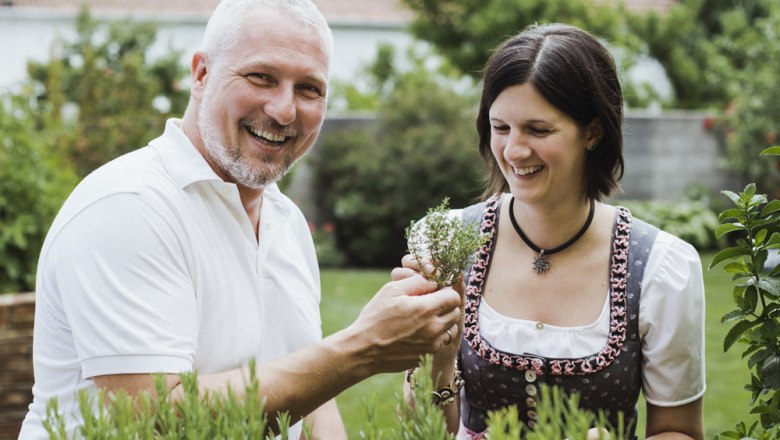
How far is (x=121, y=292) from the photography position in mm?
2205

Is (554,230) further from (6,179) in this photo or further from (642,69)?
(642,69)

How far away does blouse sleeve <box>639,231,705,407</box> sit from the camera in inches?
107

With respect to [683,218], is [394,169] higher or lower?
higher

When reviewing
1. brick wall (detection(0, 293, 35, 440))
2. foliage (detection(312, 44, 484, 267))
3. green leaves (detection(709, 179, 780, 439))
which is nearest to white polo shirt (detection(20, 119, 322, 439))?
green leaves (detection(709, 179, 780, 439))

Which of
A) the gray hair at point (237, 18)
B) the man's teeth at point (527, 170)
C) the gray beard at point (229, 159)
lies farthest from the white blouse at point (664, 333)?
the gray hair at point (237, 18)

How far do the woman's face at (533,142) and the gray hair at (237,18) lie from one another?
0.62 meters

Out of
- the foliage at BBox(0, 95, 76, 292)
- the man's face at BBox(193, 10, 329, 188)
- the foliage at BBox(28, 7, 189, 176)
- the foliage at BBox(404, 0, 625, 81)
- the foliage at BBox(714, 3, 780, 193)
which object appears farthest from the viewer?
the foliage at BBox(404, 0, 625, 81)

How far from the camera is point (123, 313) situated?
2203 millimetres

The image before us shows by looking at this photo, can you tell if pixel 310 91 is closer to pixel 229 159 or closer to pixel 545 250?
pixel 229 159

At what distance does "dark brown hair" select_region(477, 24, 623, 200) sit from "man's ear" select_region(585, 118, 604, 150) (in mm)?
12

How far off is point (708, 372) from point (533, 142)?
5072 mm

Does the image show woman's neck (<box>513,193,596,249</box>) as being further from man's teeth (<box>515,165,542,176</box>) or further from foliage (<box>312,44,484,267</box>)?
foliage (<box>312,44,484,267</box>)

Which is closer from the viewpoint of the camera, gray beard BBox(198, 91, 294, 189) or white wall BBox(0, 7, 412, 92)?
gray beard BBox(198, 91, 294, 189)

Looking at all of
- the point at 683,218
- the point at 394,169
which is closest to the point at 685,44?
the point at 683,218
